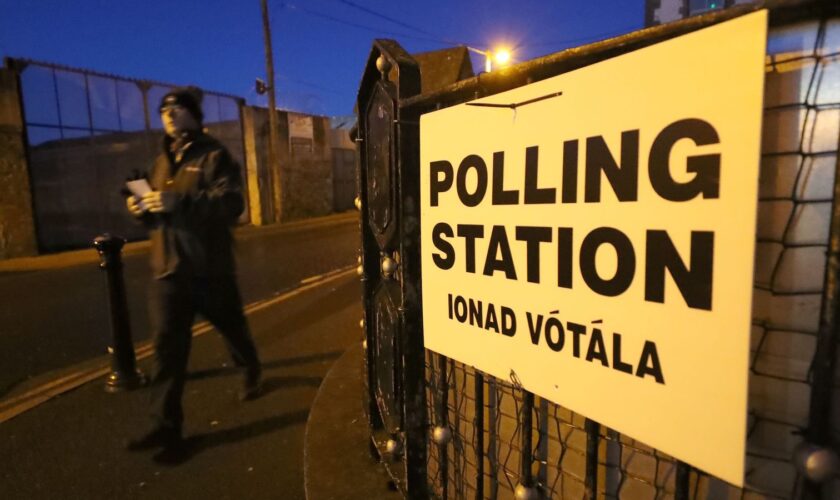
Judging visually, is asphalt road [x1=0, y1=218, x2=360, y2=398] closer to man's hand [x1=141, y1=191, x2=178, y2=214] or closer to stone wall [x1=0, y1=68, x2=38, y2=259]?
man's hand [x1=141, y1=191, x2=178, y2=214]

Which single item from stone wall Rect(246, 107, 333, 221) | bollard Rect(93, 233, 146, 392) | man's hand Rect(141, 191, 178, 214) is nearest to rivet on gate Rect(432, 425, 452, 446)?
man's hand Rect(141, 191, 178, 214)

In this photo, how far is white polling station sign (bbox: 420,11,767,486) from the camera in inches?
35.1

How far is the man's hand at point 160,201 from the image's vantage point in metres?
2.70

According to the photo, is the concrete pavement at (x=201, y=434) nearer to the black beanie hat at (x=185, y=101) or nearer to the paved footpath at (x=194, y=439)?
the paved footpath at (x=194, y=439)

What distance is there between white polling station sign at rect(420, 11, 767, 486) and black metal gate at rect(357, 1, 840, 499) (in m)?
0.11

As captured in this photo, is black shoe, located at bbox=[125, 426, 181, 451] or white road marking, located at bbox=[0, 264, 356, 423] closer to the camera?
black shoe, located at bbox=[125, 426, 181, 451]

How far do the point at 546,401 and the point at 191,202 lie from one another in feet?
7.27

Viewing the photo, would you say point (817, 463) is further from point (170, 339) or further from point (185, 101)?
point (185, 101)

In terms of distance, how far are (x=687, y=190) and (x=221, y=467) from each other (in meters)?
2.74

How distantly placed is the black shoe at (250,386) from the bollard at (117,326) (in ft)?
3.25

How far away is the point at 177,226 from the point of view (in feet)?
9.19

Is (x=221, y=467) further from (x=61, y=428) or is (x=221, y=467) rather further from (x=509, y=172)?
(x=509, y=172)

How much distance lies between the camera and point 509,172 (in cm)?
133

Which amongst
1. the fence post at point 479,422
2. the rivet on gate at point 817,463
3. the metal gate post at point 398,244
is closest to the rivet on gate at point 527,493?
the fence post at point 479,422
